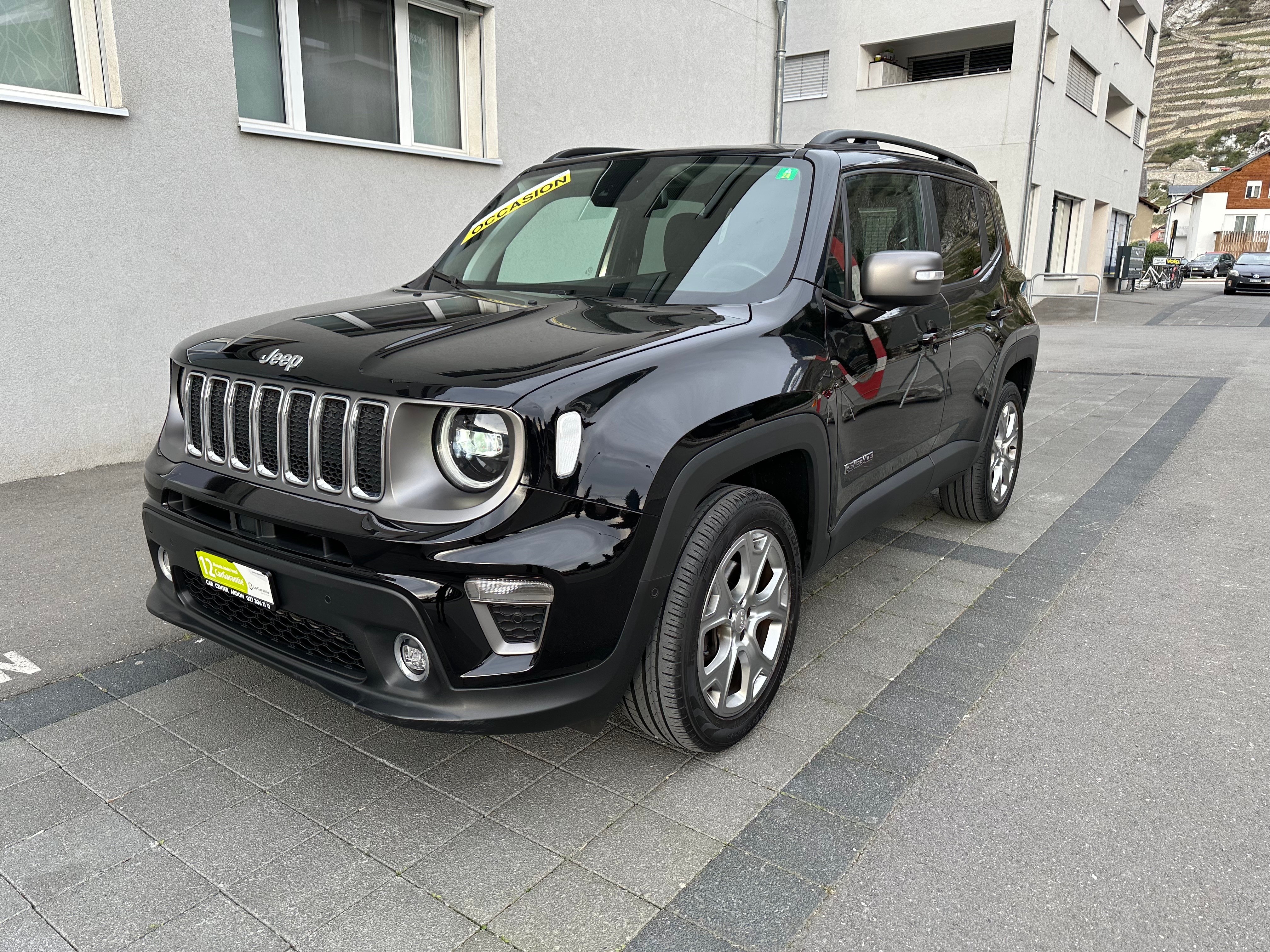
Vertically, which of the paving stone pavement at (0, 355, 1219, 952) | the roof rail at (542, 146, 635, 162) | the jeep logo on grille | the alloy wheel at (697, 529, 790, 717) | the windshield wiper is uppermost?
the roof rail at (542, 146, 635, 162)

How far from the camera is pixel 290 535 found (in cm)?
227

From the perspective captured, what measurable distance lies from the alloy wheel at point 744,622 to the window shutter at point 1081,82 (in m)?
22.4

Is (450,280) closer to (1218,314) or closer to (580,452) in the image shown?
(580,452)

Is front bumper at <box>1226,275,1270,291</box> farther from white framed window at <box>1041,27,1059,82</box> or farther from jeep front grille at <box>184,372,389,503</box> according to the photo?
jeep front grille at <box>184,372,389,503</box>

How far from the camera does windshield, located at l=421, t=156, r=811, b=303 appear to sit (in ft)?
9.83

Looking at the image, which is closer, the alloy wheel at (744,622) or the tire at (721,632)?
the tire at (721,632)

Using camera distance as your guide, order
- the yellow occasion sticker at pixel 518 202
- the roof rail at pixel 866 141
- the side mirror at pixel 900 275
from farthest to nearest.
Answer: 1. the yellow occasion sticker at pixel 518 202
2. the roof rail at pixel 866 141
3. the side mirror at pixel 900 275

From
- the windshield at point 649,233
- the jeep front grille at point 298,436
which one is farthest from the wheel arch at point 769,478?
the jeep front grille at point 298,436

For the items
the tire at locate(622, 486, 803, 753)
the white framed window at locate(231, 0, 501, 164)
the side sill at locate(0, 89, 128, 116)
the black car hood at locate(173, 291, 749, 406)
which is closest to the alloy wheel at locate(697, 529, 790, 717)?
the tire at locate(622, 486, 803, 753)

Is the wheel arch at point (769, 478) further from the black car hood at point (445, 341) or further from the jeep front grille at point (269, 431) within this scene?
the jeep front grille at point (269, 431)

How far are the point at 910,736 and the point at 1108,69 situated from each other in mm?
26894

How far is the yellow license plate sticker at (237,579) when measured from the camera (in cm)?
231

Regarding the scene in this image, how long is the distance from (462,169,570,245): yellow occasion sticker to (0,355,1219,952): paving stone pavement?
1937 millimetres

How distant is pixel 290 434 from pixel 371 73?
5.95 meters
